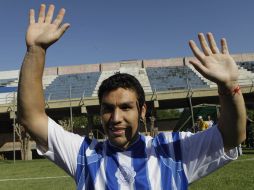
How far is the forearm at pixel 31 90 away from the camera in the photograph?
7.95ft

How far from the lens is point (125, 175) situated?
94.5 inches

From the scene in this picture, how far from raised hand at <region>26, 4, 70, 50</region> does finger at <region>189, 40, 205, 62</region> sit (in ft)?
2.88

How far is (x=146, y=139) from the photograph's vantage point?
263cm

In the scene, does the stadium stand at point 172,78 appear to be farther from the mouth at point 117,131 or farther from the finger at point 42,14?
the mouth at point 117,131

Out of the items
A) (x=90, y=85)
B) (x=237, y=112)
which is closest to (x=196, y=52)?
(x=237, y=112)

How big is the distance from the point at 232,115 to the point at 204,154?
0.35m

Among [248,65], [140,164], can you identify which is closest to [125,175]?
[140,164]

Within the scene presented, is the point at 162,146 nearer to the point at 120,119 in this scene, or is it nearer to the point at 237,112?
the point at 120,119

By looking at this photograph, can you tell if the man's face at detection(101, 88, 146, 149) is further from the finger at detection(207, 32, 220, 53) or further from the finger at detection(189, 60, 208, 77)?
the finger at detection(207, 32, 220, 53)

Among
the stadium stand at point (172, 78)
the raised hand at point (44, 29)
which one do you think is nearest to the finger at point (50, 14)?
the raised hand at point (44, 29)

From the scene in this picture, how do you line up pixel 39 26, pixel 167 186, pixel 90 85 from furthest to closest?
pixel 90 85
pixel 39 26
pixel 167 186

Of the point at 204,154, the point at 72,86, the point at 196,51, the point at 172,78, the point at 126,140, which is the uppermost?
the point at 172,78

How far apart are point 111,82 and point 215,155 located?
0.87 meters

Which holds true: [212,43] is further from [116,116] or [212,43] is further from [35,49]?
[35,49]
